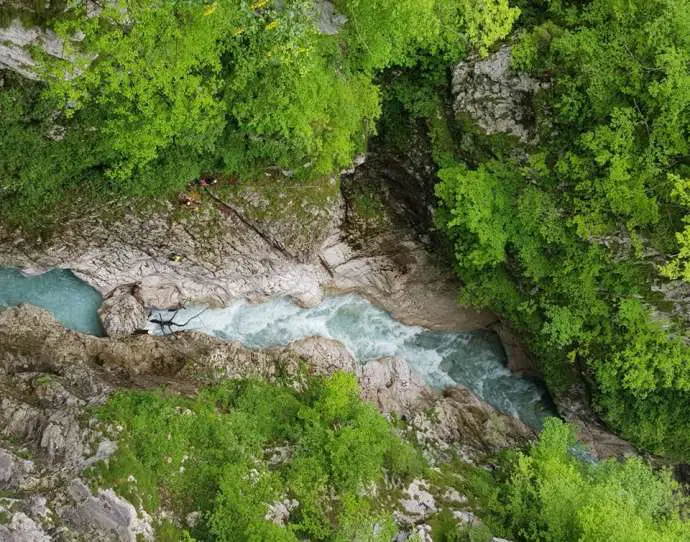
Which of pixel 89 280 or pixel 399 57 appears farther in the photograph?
pixel 89 280

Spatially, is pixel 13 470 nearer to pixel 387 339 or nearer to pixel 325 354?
pixel 325 354

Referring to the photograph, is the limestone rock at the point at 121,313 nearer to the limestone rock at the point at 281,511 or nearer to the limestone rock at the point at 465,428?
the limestone rock at the point at 281,511

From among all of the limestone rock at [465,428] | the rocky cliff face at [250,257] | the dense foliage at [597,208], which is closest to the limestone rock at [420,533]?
the limestone rock at [465,428]

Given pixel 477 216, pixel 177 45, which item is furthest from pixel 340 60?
pixel 477 216

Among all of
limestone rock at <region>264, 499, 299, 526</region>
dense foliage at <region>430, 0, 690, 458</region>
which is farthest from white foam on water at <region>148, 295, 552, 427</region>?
limestone rock at <region>264, 499, 299, 526</region>

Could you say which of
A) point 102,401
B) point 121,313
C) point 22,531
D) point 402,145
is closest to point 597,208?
point 402,145

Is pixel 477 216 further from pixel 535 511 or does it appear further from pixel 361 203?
pixel 535 511
